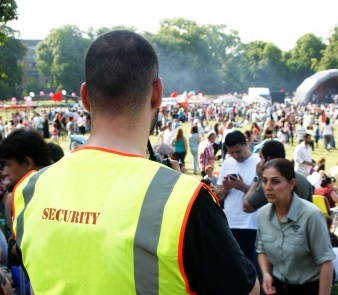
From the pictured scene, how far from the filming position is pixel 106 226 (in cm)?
135

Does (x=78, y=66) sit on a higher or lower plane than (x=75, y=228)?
lower

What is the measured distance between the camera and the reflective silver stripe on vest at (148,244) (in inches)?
50.7

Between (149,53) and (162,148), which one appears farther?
(162,148)

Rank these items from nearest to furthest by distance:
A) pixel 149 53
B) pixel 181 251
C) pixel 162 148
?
pixel 181 251
pixel 149 53
pixel 162 148

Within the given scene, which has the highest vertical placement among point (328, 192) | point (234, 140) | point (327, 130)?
point (234, 140)

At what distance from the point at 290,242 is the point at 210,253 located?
7.45 ft

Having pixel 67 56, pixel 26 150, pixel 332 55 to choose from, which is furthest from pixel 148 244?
pixel 332 55

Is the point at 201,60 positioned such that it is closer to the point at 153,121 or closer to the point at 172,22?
the point at 172,22

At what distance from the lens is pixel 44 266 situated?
144 centimetres

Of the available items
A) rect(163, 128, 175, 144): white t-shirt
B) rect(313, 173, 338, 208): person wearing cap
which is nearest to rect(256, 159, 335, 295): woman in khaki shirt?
rect(313, 173, 338, 208): person wearing cap

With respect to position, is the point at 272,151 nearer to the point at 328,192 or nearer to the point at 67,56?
the point at 328,192

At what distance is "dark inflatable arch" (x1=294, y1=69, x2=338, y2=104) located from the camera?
73188 millimetres

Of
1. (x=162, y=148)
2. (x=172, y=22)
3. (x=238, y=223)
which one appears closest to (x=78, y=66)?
(x=172, y=22)

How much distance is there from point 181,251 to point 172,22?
10559 centimetres
